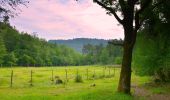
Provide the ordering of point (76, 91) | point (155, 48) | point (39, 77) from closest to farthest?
point (76, 91) → point (155, 48) → point (39, 77)

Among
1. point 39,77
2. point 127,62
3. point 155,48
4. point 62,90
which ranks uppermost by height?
point 155,48

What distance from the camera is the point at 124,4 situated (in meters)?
31.7

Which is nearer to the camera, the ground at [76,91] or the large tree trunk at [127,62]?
the ground at [76,91]

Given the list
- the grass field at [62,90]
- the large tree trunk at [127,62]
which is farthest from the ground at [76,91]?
the large tree trunk at [127,62]

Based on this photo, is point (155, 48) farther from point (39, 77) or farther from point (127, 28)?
point (39, 77)

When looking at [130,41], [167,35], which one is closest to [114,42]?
[130,41]

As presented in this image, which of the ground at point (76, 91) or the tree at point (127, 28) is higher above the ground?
the tree at point (127, 28)

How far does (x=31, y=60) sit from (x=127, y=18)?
155232 millimetres

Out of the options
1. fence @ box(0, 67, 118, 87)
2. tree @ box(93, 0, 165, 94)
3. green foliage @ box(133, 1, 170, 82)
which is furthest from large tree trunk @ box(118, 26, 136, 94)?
fence @ box(0, 67, 118, 87)

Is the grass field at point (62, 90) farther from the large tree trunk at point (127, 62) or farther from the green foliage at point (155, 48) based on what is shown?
the green foliage at point (155, 48)

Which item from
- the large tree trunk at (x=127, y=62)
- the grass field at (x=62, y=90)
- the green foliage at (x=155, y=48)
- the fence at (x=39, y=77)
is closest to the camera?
the grass field at (x=62, y=90)

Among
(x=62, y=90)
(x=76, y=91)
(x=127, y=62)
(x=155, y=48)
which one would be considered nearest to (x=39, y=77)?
(x=155, y=48)

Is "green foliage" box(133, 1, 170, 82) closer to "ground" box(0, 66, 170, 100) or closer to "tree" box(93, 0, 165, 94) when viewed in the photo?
"ground" box(0, 66, 170, 100)

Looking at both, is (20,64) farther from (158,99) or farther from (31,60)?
(158,99)
